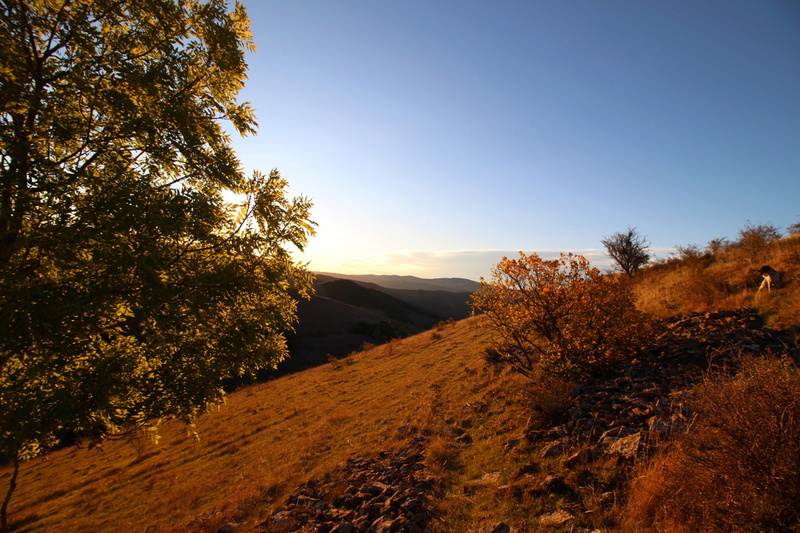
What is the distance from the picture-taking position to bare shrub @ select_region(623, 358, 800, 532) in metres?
3.29

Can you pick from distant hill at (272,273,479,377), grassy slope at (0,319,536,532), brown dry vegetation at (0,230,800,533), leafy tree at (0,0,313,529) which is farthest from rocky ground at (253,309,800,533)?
distant hill at (272,273,479,377)

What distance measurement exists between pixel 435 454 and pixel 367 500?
5.89 ft

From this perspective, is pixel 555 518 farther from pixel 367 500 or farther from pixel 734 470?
pixel 367 500

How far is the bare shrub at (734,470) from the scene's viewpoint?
3287 millimetres

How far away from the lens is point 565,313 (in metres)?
9.41

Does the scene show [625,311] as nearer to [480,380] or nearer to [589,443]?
[589,443]

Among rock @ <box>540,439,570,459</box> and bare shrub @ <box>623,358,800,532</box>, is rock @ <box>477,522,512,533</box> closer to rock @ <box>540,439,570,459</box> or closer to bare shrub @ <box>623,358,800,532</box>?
bare shrub @ <box>623,358,800,532</box>

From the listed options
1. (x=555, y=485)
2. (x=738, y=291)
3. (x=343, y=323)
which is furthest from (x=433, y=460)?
(x=343, y=323)

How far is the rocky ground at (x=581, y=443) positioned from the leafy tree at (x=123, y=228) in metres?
3.48

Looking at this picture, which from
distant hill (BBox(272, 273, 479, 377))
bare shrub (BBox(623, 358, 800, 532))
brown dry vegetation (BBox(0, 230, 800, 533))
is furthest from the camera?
distant hill (BBox(272, 273, 479, 377))

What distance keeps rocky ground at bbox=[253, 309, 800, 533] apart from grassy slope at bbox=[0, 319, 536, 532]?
1.06 metres

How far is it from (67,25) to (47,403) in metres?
5.62

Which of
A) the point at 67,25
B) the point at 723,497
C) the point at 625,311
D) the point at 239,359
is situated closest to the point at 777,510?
the point at 723,497

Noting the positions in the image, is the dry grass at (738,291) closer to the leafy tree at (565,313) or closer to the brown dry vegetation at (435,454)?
the brown dry vegetation at (435,454)
